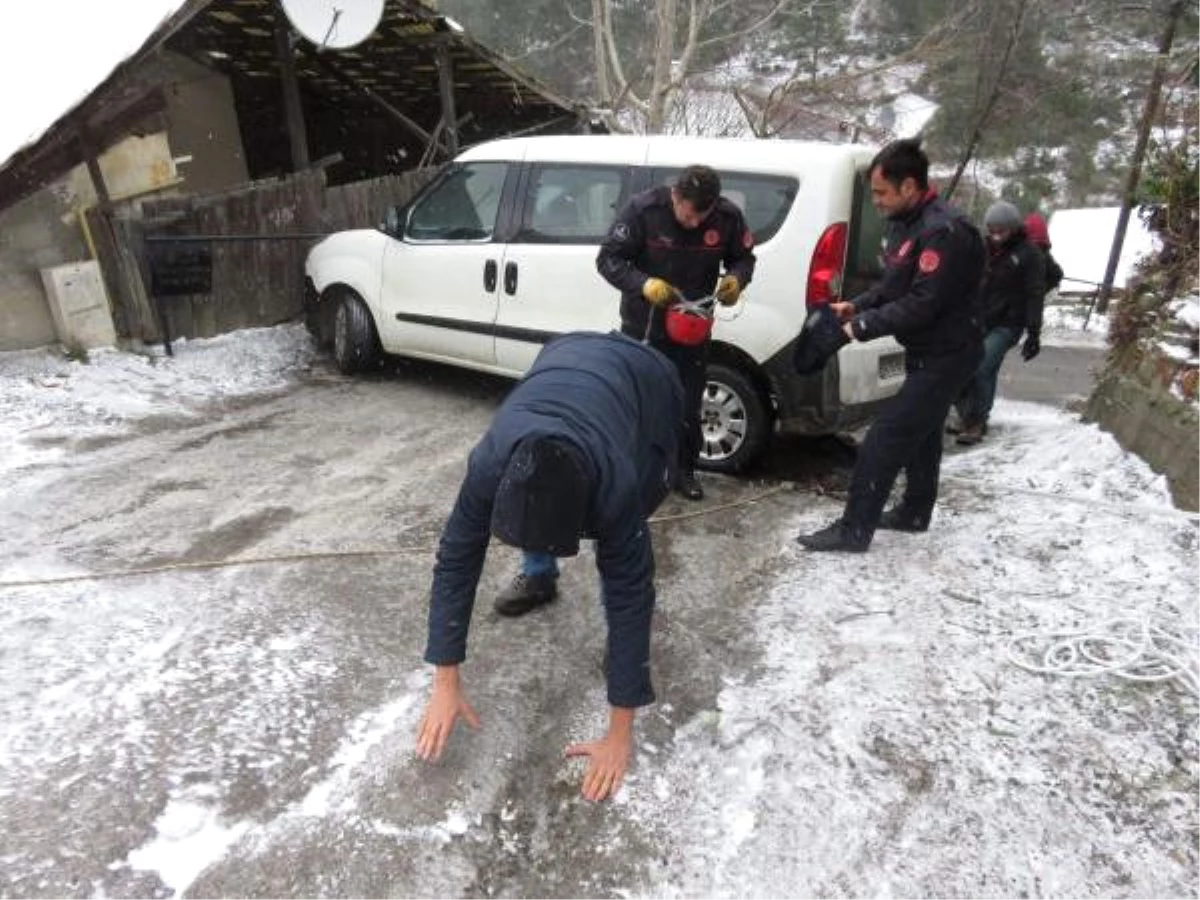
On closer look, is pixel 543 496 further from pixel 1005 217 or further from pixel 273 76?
pixel 273 76

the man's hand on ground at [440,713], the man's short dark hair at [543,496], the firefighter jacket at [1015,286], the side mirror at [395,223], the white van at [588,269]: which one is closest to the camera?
the man's short dark hair at [543,496]

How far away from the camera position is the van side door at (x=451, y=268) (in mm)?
5570

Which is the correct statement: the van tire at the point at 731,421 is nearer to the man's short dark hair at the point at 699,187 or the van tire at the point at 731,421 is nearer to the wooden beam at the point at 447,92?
the man's short dark hair at the point at 699,187

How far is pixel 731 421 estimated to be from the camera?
4.76m

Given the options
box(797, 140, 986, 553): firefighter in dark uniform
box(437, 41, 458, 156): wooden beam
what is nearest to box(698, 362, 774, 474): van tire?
box(797, 140, 986, 553): firefighter in dark uniform

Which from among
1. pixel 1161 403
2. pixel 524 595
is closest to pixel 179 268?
pixel 524 595

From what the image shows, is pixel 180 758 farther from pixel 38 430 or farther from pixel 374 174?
pixel 374 174

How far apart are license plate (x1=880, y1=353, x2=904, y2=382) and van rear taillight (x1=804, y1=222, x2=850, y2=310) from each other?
0.51 meters

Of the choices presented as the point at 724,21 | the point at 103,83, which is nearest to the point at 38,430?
the point at 103,83

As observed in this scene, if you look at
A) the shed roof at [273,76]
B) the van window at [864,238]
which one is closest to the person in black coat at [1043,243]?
the van window at [864,238]

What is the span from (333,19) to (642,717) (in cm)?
648

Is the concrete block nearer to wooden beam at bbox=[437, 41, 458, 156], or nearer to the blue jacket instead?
wooden beam at bbox=[437, 41, 458, 156]

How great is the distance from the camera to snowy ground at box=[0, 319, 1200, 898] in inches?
85.1

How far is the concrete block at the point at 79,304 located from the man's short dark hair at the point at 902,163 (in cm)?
555
